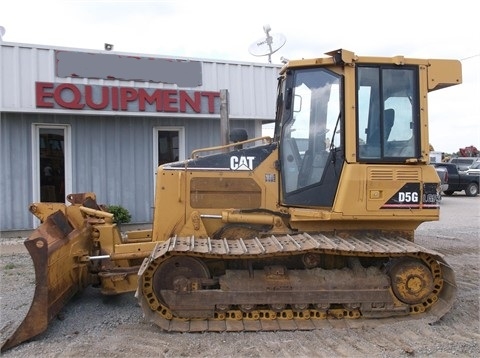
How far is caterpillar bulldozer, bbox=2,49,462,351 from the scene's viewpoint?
493cm

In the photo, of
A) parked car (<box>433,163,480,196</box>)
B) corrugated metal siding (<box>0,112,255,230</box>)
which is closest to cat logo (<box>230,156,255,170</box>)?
corrugated metal siding (<box>0,112,255,230</box>)

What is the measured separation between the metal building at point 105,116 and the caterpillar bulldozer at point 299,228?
213 inches

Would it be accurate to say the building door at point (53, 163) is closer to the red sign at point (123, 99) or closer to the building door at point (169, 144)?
the red sign at point (123, 99)

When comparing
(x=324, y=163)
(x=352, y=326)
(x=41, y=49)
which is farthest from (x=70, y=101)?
(x=352, y=326)

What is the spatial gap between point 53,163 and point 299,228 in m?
7.41

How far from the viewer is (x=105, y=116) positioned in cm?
1116

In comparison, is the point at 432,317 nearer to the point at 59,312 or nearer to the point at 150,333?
the point at 150,333

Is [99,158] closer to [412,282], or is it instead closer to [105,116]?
[105,116]

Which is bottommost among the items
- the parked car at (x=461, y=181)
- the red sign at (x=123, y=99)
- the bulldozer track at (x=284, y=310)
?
the bulldozer track at (x=284, y=310)

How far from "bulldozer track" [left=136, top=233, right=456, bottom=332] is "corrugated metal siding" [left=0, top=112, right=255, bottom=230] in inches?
253

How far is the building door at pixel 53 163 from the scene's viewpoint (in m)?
10.9

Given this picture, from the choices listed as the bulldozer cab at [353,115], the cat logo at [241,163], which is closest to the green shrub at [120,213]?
the cat logo at [241,163]

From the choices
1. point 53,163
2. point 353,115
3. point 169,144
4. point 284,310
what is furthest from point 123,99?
point 284,310

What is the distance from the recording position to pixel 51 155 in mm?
10961
